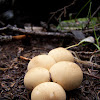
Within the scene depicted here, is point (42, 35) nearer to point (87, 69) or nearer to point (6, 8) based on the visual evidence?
point (87, 69)

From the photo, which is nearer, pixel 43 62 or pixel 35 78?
pixel 35 78

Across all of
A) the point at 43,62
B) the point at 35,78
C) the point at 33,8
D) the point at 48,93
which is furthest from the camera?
the point at 33,8

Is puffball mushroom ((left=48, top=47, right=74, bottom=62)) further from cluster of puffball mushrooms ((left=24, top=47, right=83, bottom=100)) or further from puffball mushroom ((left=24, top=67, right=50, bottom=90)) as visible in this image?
puffball mushroom ((left=24, top=67, right=50, bottom=90))

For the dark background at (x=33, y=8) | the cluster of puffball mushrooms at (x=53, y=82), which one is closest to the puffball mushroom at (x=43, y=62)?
the cluster of puffball mushrooms at (x=53, y=82)

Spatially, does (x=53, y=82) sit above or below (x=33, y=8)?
below

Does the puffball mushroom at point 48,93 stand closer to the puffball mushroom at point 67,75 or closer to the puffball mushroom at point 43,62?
the puffball mushroom at point 67,75

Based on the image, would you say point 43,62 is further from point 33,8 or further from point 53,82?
point 33,8

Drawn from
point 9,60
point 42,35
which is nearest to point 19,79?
point 9,60

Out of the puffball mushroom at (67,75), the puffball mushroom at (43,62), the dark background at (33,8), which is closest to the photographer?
the puffball mushroom at (67,75)

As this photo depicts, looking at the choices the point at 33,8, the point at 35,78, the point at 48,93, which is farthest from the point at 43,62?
the point at 33,8
